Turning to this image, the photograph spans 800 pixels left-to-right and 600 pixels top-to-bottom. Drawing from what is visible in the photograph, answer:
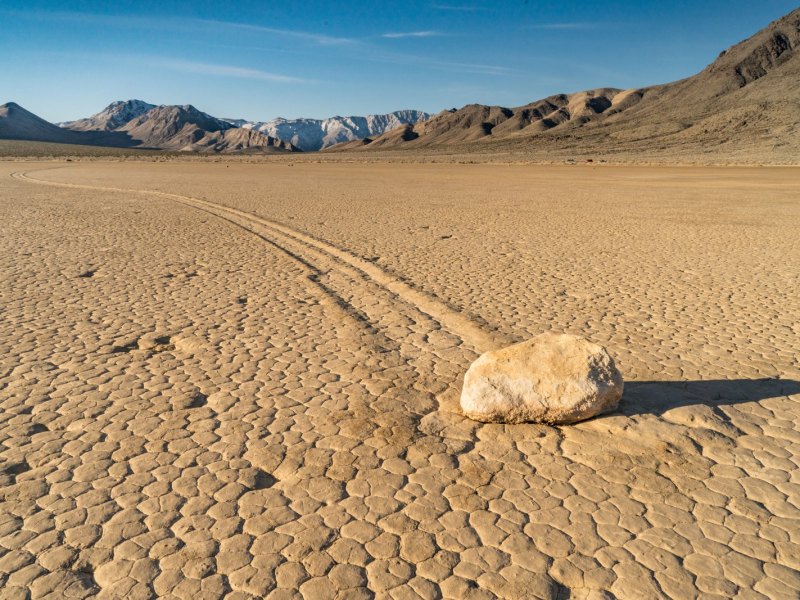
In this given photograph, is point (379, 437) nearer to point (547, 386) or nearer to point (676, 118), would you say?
point (547, 386)

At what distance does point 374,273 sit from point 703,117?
83.6 meters

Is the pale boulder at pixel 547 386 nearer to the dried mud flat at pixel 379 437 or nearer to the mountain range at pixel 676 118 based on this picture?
the dried mud flat at pixel 379 437

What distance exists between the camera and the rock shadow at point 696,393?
478 centimetres

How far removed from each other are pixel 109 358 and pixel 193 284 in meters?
3.03

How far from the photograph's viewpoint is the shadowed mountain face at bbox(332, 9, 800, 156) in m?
67.8

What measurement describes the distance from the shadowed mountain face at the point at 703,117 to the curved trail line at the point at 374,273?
5069cm

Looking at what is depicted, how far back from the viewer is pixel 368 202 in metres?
20.9

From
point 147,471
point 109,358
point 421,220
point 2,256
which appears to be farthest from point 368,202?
point 147,471

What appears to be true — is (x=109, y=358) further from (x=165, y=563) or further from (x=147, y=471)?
(x=165, y=563)

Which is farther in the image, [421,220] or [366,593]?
[421,220]

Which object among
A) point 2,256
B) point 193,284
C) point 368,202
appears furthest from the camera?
point 368,202

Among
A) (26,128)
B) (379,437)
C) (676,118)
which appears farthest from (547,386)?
(26,128)

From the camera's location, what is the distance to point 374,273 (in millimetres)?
9438

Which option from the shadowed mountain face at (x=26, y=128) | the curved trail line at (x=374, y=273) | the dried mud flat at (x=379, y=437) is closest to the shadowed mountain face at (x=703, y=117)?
the curved trail line at (x=374, y=273)
